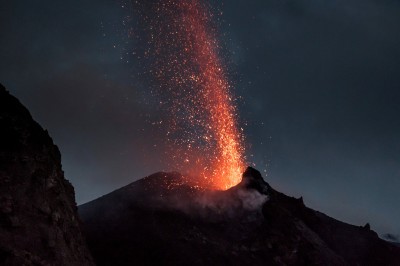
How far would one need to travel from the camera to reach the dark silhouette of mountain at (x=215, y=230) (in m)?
44.6

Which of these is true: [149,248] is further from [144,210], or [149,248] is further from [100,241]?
[144,210]

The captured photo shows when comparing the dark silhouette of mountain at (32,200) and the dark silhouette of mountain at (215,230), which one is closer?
the dark silhouette of mountain at (32,200)

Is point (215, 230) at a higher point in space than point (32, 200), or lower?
lower

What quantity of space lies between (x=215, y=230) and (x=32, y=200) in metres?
29.0

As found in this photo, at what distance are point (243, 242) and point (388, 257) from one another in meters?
26.9

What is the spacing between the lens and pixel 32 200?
27406 millimetres

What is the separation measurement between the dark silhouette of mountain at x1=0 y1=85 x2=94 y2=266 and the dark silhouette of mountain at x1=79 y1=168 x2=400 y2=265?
10.8 meters

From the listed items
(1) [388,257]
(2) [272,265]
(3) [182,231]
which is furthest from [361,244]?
(3) [182,231]

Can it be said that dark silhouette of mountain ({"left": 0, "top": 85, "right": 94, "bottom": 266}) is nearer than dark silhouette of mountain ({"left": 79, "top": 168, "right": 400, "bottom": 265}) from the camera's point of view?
Yes

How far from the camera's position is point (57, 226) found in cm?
2831

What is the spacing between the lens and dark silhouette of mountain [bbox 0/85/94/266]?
957 inches

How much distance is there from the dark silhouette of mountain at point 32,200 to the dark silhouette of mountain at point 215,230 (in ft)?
35.4

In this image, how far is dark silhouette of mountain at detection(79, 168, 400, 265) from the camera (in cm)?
4456

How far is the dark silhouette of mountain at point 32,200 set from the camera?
957 inches
